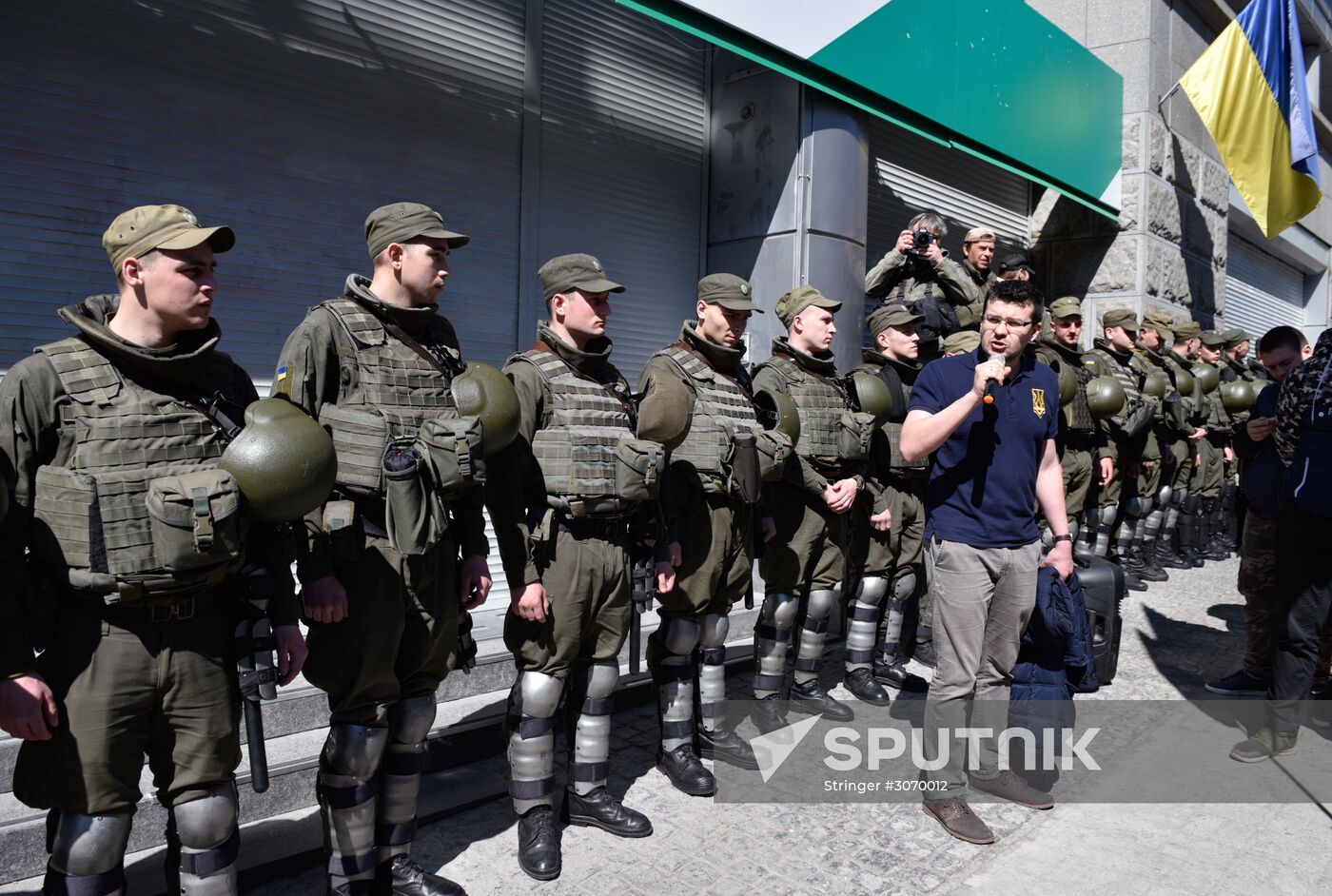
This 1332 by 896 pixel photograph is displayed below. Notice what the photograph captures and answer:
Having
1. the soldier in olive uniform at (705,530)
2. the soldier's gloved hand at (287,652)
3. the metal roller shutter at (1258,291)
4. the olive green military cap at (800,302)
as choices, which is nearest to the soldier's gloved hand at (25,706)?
the soldier's gloved hand at (287,652)

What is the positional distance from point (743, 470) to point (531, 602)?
1.22 metres

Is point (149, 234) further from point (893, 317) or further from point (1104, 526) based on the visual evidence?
point (1104, 526)

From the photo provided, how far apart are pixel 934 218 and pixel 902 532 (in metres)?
2.75

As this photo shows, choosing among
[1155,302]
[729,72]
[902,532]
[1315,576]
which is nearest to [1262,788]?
[1315,576]

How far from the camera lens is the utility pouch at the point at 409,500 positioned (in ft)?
9.11

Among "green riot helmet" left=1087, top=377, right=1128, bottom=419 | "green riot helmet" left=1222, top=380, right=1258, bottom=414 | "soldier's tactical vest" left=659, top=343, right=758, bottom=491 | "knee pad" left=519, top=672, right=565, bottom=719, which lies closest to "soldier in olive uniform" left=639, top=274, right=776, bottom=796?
"soldier's tactical vest" left=659, top=343, right=758, bottom=491

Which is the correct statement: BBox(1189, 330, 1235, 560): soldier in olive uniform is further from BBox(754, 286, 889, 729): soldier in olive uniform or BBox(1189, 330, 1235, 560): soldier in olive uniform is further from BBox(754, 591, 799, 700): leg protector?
BBox(754, 591, 799, 700): leg protector

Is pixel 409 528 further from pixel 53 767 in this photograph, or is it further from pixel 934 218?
pixel 934 218

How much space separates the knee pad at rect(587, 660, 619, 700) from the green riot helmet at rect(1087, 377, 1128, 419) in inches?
208

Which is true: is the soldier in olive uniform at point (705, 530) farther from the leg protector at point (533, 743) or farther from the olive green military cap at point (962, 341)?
the olive green military cap at point (962, 341)

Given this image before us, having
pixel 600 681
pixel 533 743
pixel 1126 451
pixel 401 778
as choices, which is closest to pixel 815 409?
pixel 600 681

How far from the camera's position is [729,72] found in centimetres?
738

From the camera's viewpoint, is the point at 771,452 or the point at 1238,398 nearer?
the point at 771,452

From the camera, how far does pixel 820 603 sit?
498cm
